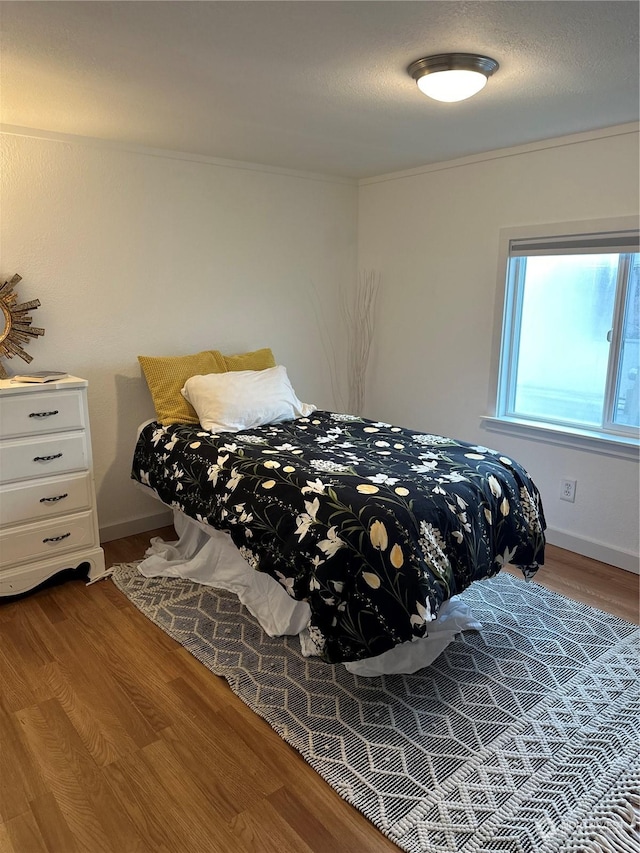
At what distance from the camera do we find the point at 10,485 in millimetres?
2768

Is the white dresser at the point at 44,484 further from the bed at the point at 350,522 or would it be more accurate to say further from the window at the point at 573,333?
the window at the point at 573,333

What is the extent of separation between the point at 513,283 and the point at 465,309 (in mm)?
345

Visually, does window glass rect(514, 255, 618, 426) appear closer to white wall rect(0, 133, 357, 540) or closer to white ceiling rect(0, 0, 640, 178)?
white ceiling rect(0, 0, 640, 178)

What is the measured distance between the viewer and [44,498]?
2.86 metres

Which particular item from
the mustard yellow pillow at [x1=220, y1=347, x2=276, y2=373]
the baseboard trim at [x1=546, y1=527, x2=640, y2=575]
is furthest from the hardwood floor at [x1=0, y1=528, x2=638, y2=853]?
the mustard yellow pillow at [x1=220, y1=347, x2=276, y2=373]

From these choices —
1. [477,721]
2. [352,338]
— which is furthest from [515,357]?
[477,721]

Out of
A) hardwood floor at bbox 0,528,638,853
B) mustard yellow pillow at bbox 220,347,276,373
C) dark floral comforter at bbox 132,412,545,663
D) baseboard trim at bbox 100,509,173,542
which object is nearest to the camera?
hardwood floor at bbox 0,528,638,853

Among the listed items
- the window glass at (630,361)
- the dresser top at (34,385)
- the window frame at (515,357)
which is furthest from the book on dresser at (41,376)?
the window glass at (630,361)

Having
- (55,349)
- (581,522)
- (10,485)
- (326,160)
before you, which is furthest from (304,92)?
(581,522)

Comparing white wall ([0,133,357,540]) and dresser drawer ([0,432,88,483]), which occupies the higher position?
white wall ([0,133,357,540])

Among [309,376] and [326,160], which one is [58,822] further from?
[326,160]

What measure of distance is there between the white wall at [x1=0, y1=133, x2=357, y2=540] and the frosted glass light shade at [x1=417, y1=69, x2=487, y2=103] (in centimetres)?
182

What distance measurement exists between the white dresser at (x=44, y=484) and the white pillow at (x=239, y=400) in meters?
0.60

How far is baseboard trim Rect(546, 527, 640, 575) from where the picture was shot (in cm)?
316
